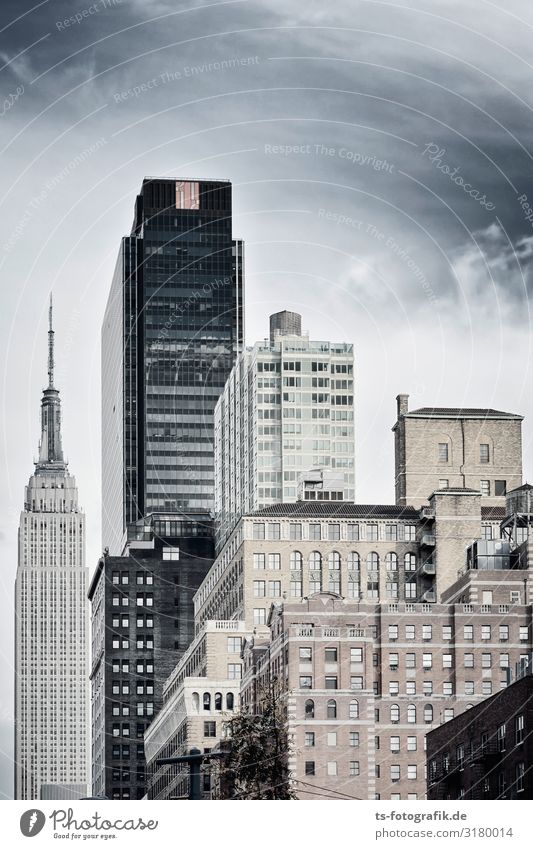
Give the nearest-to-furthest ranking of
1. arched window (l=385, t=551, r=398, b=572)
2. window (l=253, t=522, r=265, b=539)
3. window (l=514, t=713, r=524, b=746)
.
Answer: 1. window (l=514, t=713, r=524, b=746)
2. window (l=253, t=522, r=265, b=539)
3. arched window (l=385, t=551, r=398, b=572)

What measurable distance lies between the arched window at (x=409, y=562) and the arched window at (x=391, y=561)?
69 centimetres

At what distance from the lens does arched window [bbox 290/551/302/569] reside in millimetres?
138375

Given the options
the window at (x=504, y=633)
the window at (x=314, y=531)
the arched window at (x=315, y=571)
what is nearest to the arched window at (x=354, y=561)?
the arched window at (x=315, y=571)

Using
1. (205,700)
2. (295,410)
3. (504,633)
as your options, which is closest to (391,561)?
(205,700)

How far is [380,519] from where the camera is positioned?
141125 mm

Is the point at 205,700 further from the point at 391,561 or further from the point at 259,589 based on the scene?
the point at 391,561

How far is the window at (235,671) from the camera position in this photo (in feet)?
435

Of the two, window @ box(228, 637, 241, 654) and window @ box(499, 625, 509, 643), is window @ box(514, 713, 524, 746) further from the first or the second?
window @ box(228, 637, 241, 654)

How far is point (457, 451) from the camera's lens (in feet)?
489

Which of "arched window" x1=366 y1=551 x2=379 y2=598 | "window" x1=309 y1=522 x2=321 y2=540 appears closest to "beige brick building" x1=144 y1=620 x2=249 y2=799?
"window" x1=309 y1=522 x2=321 y2=540

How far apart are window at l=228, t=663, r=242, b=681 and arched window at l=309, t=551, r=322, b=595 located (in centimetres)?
809

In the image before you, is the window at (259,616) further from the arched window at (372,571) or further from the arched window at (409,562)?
the arched window at (409,562)

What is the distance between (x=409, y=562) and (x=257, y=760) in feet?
161

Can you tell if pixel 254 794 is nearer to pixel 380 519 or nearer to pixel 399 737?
pixel 399 737
